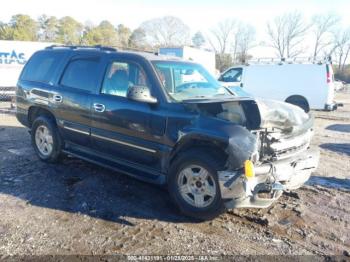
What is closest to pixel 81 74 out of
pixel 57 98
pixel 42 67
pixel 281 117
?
pixel 57 98

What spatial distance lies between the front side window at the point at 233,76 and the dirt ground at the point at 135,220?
979 cm

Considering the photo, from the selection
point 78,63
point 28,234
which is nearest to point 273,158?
point 28,234

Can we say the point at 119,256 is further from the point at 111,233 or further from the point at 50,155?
the point at 50,155

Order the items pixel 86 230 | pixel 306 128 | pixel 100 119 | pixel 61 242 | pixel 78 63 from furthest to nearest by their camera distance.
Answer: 1. pixel 78 63
2. pixel 100 119
3. pixel 306 128
4. pixel 86 230
5. pixel 61 242

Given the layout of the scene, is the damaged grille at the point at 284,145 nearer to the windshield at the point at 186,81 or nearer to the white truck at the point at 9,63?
the windshield at the point at 186,81

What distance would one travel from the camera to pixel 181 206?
420 centimetres

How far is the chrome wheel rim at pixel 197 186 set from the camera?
13.1 feet

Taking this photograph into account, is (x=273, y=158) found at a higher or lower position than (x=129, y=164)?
higher

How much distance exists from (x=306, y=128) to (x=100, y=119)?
2.84 m

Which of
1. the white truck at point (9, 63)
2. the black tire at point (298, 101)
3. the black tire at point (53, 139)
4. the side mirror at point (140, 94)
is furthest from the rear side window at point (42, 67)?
the white truck at point (9, 63)

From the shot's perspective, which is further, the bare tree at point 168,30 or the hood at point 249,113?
the bare tree at point 168,30

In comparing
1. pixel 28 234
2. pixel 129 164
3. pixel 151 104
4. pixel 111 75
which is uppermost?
pixel 111 75

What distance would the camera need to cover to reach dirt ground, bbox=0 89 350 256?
11.6 feet

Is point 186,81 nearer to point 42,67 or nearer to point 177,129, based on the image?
point 177,129
